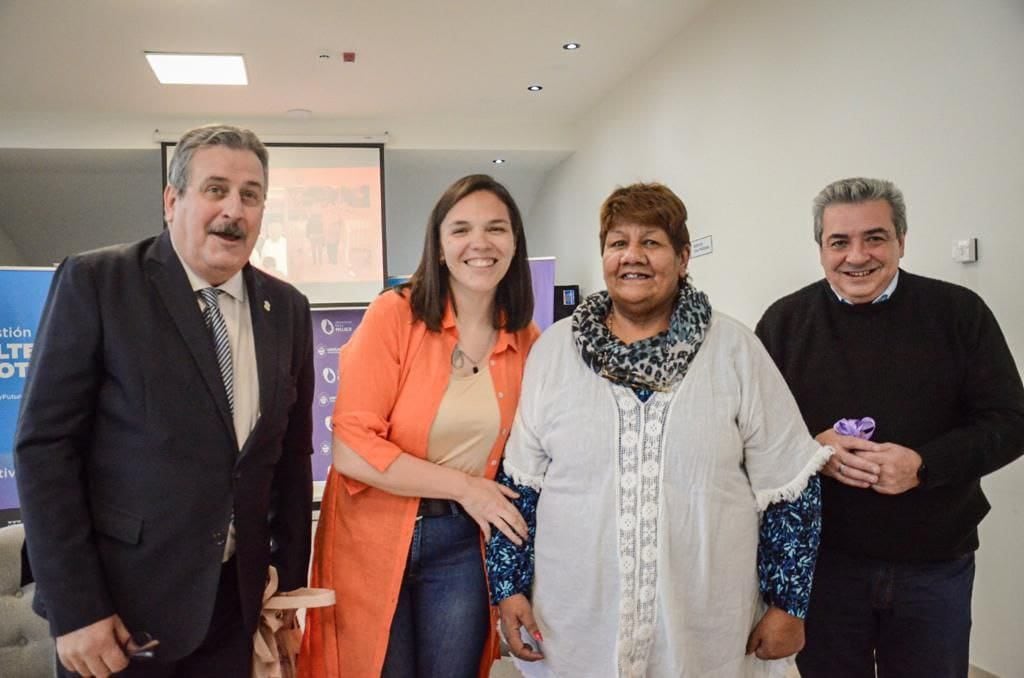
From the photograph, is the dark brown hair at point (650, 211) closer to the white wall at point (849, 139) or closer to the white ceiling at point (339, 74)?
the white wall at point (849, 139)

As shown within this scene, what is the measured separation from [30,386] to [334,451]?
0.60m

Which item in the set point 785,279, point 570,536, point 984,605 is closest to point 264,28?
point 785,279

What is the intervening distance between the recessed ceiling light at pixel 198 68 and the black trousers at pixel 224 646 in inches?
196

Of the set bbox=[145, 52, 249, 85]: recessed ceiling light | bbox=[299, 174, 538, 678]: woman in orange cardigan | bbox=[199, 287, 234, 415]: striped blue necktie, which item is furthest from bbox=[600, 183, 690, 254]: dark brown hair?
bbox=[145, 52, 249, 85]: recessed ceiling light

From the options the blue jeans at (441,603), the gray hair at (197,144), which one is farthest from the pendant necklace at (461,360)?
the gray hair at (197,144)

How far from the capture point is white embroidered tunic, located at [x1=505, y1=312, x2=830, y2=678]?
1.45 m

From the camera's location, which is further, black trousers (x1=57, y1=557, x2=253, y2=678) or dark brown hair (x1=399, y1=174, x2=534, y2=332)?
dark brown hair (x1=399, y1=174, x2=534, y2=332)

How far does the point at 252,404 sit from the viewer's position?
148cm

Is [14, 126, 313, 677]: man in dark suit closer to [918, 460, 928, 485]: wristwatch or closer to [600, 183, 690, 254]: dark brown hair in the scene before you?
[600, 183, 690, 254]: dark brown hair

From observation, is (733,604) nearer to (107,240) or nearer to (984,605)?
(984,605)

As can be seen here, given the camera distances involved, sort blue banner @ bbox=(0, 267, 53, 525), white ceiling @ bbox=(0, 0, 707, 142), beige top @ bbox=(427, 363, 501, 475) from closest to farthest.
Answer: beige top @ bbox=(427, 363, 501, 475)
blue banner @ bbox=(0, 267, 53, 525)
white ceiling @ bbox=(0, 0, 707, 142)

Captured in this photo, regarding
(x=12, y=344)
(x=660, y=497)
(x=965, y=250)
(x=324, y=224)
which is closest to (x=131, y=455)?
(x=660, y=497)

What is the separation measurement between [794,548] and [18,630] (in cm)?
180

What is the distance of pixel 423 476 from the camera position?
158 cm
